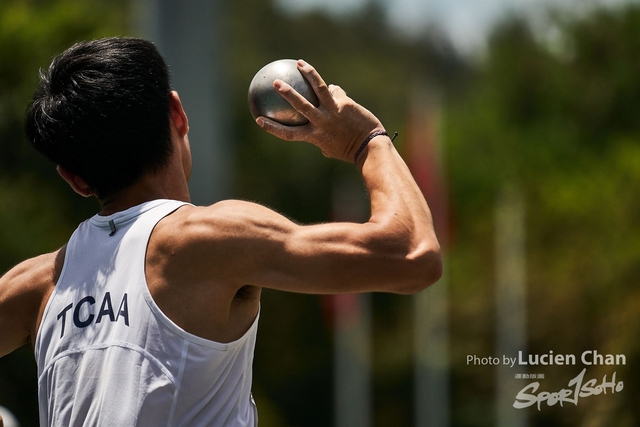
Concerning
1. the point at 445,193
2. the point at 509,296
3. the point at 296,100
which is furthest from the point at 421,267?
the point at 509,296

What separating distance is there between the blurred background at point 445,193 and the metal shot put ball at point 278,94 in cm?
1070

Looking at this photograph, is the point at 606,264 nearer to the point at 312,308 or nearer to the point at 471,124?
the point at 312,308

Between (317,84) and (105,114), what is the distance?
65 centimetres

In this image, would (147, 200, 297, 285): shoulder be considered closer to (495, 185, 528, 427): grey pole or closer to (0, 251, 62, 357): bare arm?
(0, 251, 62, 357): bare arm

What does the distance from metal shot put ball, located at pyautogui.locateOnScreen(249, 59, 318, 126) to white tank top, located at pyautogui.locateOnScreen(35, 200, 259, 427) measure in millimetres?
465

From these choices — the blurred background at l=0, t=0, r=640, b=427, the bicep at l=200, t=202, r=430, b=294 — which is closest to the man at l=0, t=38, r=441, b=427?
the bicep at l=200, t=202, r=430, b=294

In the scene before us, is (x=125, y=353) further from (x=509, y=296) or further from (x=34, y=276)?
(x=509, y=296)

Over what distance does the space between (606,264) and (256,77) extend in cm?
2369

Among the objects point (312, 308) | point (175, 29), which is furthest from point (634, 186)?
point (175, 29)

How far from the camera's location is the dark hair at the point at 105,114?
9.02 feet

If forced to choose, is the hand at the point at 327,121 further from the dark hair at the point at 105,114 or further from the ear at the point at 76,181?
the ear at the point at 76,181

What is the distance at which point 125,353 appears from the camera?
2.56 meters

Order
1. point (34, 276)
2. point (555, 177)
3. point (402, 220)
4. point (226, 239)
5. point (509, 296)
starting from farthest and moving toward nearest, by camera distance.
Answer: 1. point (555, 177)
2. point (509, 296)
3. point (34, 276)
4. point (402, 220)
5. point (226, 239)

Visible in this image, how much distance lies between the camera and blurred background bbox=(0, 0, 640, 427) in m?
19.2
